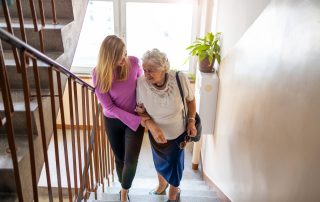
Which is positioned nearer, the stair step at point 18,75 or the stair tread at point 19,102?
the stair tread at point 19,102

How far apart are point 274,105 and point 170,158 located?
3.07 ft

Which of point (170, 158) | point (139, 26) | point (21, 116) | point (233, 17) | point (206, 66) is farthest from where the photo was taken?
point (139, 26)

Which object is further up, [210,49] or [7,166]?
[210,49]

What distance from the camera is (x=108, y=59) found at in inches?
75.4

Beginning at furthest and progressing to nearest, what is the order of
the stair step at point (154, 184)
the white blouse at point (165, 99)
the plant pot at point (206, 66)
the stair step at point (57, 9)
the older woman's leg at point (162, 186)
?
the stair step at point (154, 184)
the plant pot at point (206, 66)
the older woman's leg at point (162, 186)
the stair step at point (57, 9)
the white blouse at point (165, 99)

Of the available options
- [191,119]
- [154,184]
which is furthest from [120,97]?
[154,184]

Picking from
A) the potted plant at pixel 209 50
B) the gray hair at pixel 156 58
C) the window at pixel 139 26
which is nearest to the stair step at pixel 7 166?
the gray hair at pixel 156 58

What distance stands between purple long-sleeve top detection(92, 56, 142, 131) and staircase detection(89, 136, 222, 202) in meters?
0.71

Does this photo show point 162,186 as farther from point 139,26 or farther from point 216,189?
point 139,26

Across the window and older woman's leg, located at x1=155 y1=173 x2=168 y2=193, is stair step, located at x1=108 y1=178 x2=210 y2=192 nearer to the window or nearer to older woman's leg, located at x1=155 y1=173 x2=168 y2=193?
older woman's leg, located at x1=155 y1=173 x2=168 y2=193

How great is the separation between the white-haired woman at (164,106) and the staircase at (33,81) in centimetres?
59

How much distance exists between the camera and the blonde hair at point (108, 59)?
6.24ft

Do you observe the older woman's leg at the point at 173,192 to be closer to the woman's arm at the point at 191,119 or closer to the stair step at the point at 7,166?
the woman's arm at the point at 191,119

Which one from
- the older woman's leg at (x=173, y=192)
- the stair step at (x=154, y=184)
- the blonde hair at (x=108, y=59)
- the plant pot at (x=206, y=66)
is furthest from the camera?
the stair step at (x=154, y=184)
